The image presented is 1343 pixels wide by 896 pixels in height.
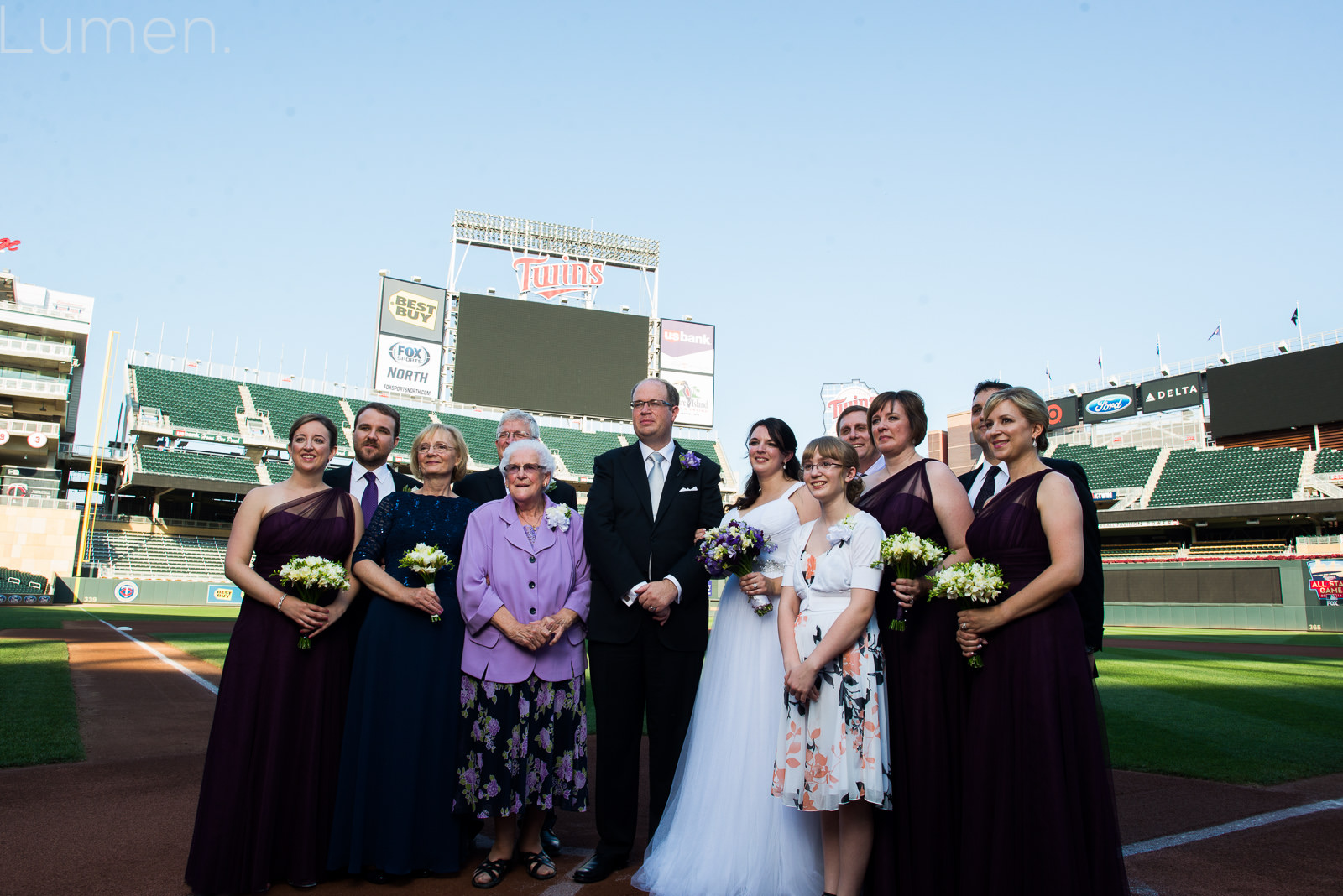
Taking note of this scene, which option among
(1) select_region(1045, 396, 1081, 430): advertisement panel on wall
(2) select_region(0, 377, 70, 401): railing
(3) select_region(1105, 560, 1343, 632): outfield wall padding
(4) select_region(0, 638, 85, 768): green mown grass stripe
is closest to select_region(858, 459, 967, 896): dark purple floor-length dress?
(4) select_region(0, 638, 85, 768): green mown grass stripe

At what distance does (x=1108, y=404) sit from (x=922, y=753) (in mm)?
51145

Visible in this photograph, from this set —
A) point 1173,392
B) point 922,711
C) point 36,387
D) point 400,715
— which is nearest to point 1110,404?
point 1173,392

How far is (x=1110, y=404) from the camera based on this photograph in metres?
48.1

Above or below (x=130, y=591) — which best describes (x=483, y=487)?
above

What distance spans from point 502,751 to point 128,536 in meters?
40.7

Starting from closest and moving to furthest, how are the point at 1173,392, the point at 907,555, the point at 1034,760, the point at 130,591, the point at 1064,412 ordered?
the point at 1034,760 → the point at 907,555 → the point at 130,591 → the point at 1173,392 → the point at 1064,412

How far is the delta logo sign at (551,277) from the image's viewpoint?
132 ft

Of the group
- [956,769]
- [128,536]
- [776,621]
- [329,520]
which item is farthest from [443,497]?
[128,536]

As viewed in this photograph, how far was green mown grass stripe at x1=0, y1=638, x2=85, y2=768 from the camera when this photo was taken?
21.0ft

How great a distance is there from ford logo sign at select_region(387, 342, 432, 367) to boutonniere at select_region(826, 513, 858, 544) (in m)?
35.6

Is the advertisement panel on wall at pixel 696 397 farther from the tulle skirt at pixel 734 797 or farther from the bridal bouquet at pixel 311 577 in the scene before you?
the bridal bouquet at pixel 311 577

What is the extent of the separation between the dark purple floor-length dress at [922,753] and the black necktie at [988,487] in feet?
2.85

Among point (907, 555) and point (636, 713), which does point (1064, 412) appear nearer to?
point (636, 713)

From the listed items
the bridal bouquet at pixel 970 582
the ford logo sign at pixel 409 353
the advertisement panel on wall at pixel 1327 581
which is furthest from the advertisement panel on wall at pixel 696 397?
the bridal bouquet at pixel 970 582
